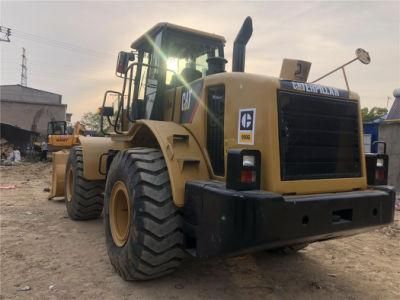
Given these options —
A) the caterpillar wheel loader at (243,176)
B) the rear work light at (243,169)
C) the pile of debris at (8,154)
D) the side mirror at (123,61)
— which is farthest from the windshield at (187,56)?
the pile of debris at (8,154)

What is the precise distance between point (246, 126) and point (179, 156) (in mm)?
717

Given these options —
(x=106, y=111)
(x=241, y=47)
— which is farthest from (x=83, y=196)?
(x=241, y=47)

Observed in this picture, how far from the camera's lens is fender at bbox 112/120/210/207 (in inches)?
140

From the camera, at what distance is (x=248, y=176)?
3033 mm

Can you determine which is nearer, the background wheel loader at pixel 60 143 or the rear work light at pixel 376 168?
the rear work light at pixel 376 168

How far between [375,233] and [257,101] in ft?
13.3

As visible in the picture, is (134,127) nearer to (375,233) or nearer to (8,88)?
(375,233)

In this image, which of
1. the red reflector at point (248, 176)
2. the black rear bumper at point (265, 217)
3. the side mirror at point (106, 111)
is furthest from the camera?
the side mirror at point (106, 111)

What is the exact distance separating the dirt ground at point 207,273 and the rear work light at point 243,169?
1.24m

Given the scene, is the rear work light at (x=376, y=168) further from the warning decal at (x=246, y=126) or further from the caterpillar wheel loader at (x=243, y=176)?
the warning decal at (x=246, y=126)

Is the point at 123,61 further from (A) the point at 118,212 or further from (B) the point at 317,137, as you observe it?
(B) the point at 317,137

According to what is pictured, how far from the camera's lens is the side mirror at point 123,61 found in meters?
5.38

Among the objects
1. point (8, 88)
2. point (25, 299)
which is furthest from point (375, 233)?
point (8, 88)

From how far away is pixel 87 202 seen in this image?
647cm
